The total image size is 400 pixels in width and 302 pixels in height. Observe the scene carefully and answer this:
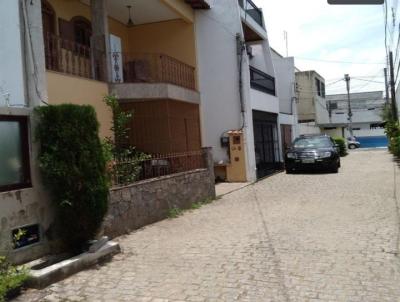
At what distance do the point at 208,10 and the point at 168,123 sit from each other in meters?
4.82

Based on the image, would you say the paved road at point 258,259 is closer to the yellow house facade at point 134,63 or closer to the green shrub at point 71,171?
the green shrub at point 71,171

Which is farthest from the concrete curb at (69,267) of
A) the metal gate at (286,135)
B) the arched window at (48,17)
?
the metal gate at (286,135)

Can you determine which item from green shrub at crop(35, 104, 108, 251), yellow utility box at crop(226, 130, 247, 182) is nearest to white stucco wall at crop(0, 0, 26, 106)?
green shrub at crop(35, 104, 108, 251)

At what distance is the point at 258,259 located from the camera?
603 centimetres

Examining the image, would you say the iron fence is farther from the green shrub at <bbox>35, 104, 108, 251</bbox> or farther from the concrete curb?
the concrete curb

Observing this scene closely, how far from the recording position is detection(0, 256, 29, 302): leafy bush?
4570mm

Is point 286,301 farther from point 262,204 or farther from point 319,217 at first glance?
point 262,204

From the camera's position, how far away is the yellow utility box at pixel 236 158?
603 inches

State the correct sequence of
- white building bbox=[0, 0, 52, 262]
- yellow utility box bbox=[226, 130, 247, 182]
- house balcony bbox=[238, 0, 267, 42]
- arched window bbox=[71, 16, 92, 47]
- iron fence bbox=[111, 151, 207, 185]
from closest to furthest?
white building bbox=[0, 0, 52, 262], iron fence bbox=[111, 151, 207, 185], arched window bbox=[71, 16, 92, 47], yellow utility box bbox=[226, 130, 247, 182], house balcony bbox=[238, 0, 267, 42]

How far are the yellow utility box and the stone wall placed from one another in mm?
3725

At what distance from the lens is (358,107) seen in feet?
218

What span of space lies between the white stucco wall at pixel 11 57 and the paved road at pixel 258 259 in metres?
2.86

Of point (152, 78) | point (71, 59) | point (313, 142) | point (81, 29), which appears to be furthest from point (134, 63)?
point (313, 142)

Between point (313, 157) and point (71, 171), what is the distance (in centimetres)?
1291
